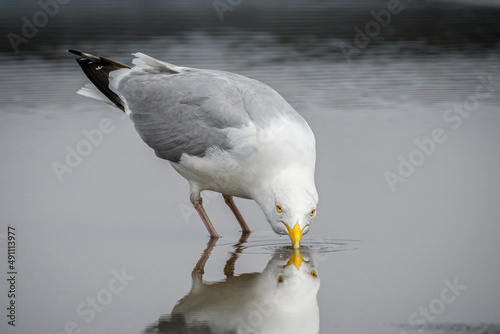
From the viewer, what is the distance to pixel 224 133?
6418mm

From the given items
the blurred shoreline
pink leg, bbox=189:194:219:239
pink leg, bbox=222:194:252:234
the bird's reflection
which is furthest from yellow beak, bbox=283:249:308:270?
the blurred shoreline

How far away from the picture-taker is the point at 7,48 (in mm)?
13969

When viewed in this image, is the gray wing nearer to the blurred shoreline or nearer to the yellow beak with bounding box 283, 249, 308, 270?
the yellow beak with bounding box 283, 249, 308, 270

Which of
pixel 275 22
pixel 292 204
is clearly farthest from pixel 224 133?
pixel 275 22

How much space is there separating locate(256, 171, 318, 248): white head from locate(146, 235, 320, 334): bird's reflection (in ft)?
0.81

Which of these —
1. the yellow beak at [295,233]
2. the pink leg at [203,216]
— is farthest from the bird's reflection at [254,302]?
the pink leg at [203,216]

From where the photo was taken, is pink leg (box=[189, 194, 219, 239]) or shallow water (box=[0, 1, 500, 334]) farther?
pink leg (box=[189, 194, 219, 239])

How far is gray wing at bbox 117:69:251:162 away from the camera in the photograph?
6520mm

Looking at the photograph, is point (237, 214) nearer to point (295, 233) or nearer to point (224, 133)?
point (224, 133)

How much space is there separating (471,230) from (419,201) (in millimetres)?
740

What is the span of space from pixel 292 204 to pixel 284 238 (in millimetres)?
820

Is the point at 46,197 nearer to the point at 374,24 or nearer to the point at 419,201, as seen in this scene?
the point at 419,201

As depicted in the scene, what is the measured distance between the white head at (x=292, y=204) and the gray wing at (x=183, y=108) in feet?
2.00

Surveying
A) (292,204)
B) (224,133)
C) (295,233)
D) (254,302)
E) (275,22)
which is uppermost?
(275,22)
